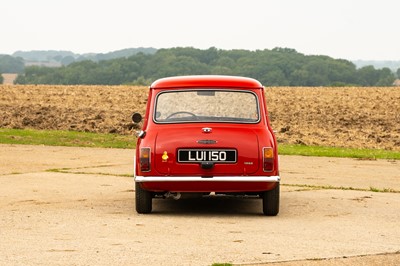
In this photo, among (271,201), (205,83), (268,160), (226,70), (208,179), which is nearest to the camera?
(208,179)

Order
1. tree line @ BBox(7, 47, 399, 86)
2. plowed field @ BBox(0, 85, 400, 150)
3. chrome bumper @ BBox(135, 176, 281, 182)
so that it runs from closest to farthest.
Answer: chrome bumper @ BBox(135, 176, 281, 182)
plowed field @ BBox(0, 85, 400, 150)
tree line @ BBox(7, 47, 399, 86)

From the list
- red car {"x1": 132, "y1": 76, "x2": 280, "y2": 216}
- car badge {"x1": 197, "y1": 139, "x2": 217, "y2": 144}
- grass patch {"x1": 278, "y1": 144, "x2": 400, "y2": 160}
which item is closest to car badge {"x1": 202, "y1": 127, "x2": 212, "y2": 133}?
red car {"x1": 132, "y1": 76, "x2": 280, "y2": 216}

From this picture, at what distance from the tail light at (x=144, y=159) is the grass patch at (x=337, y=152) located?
11425mm

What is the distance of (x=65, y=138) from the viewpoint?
2673 centimetres

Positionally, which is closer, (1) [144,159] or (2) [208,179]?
(2) [208,179]

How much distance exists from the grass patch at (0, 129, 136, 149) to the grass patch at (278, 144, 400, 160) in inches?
159

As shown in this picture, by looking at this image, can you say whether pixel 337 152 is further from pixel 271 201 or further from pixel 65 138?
pixel 271 201

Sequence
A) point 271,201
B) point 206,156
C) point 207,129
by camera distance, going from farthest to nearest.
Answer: point 271,201
point 207,129
point 206,156

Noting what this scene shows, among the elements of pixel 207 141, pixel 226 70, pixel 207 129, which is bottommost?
pixel 226 70

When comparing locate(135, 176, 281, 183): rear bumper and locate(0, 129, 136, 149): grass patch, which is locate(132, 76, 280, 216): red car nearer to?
locate(135, 176, 281, 183): rear bumper

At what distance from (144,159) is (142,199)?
1.73ft

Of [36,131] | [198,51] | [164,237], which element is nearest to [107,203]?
[164,237]

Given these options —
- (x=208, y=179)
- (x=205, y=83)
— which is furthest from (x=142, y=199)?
(x=205, y=83)

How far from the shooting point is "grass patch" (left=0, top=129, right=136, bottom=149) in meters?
25.0
